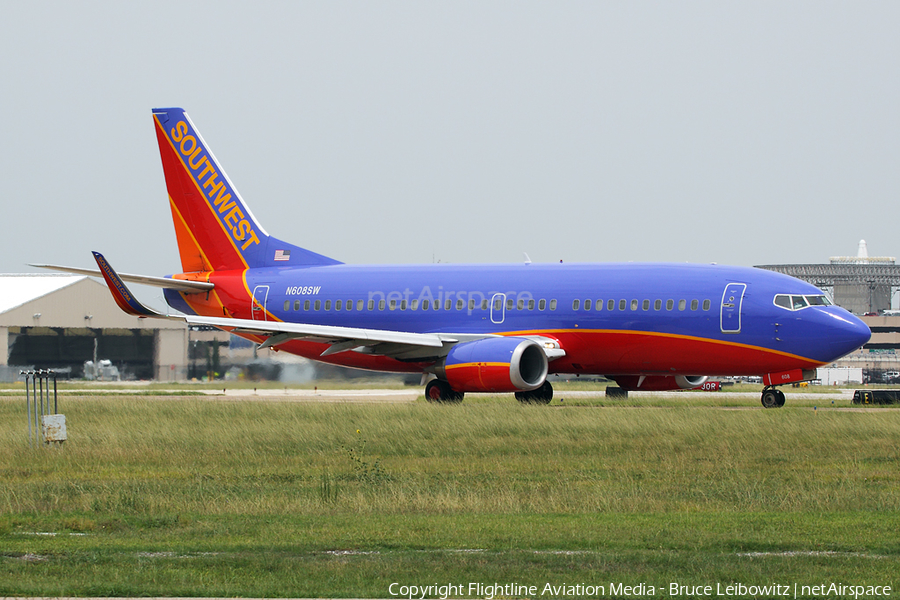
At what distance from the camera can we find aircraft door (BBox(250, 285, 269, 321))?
3672cm

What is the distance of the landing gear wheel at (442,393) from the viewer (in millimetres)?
33000

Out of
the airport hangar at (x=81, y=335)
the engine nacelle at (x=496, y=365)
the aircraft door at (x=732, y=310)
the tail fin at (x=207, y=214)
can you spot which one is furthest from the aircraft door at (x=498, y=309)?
the airport hangar at (x=81, y=335)

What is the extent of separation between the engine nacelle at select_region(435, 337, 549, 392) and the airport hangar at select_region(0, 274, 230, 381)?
26593 millimetres

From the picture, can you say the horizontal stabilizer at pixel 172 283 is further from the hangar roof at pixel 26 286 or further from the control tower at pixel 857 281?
the control tower at pixel 857 281

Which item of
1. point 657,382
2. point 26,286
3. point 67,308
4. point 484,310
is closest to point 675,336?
point 657,382

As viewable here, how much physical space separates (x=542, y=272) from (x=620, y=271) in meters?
2.33

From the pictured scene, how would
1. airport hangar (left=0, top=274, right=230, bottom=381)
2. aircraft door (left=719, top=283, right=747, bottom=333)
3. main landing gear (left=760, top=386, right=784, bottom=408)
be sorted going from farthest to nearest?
airport hangar (left=0, top=274, right=230, bottom=381) → main landing gear (left=760, top=386, right=784, bottom=408) → aircraft door (left=719, top=283, right=747, bottom=333)

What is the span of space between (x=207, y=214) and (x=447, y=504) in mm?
26373

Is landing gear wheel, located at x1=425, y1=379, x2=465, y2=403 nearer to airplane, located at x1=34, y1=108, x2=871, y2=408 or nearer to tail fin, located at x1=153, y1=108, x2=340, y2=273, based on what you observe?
airplane, located at x1=34, y1=108, x2=871, y2=408

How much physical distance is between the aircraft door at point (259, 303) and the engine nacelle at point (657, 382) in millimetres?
11378

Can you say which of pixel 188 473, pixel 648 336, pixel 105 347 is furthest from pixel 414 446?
pixel 105 347

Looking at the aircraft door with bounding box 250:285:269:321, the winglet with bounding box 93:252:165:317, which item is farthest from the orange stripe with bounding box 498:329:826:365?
the winglet with bounding box 93:252:165:317

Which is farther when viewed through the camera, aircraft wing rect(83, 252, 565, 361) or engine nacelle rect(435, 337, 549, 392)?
aircraft wing rect(83, 252, 565, 361)

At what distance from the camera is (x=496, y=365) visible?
96.3 feet
